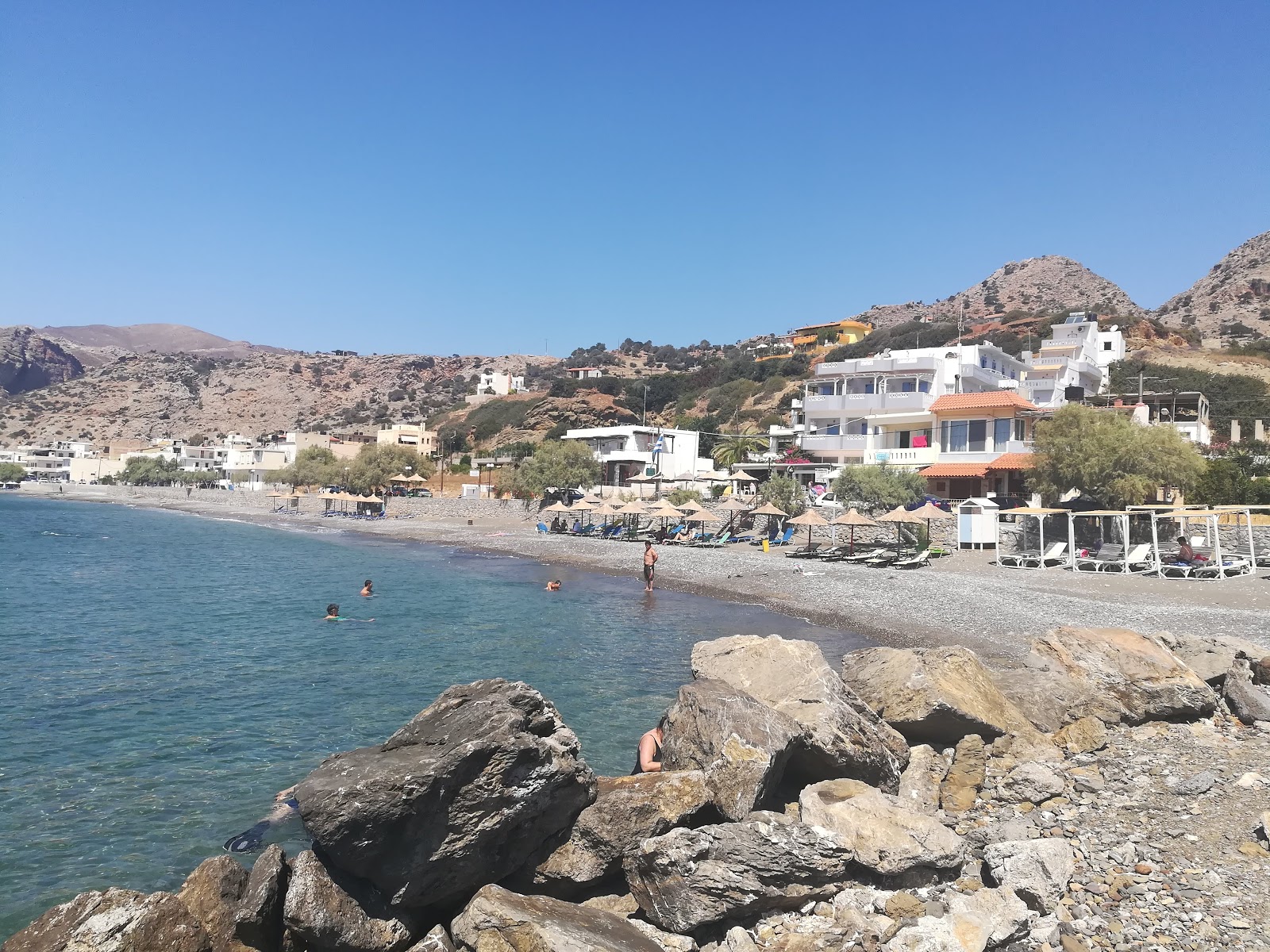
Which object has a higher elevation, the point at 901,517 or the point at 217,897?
the point at 901,517

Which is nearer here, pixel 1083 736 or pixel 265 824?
pixel 265 824

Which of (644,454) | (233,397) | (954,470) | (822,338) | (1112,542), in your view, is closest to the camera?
(1112,542)

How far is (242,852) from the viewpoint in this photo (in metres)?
8.43

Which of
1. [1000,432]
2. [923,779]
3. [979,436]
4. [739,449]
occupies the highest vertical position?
[739,449]

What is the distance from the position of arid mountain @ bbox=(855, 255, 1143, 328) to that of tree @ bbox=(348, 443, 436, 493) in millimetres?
79869

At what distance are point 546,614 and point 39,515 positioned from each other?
67.9 meters

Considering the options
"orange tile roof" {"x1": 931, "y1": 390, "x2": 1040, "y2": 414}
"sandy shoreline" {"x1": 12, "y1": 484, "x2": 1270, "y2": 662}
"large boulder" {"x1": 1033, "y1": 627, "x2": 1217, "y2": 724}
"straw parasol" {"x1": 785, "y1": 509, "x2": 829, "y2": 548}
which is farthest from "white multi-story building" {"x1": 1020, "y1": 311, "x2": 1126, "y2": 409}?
"large boulder" {"x1": 1033, "y1": 627, "x2": 1217, "y2": 724}

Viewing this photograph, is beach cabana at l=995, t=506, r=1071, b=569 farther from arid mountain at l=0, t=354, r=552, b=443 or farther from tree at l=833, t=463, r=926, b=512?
arid mountain at l=0, t=354, r=552, b=443

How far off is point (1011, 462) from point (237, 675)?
3501 cm

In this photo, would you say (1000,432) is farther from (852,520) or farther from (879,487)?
(852,520)

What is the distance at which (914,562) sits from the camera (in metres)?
30.0

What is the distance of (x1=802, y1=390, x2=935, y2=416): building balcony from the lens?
48.0 m

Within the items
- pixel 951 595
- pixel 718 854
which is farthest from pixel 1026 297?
pixel 718 854

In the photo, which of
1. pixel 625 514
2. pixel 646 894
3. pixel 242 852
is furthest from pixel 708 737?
pixel 625 514
